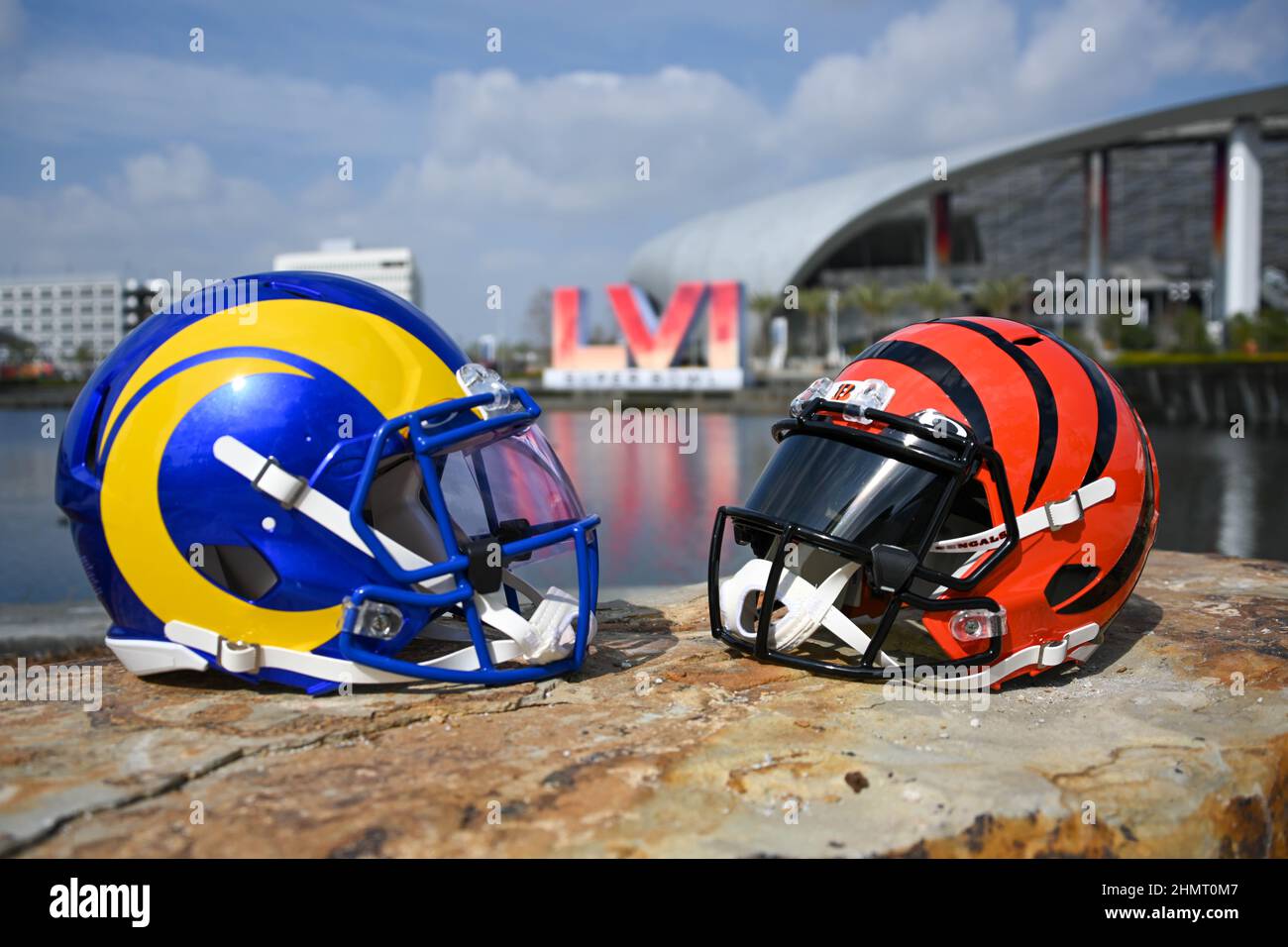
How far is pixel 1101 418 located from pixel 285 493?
3.06 meters

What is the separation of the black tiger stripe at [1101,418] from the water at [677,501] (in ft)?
13.9

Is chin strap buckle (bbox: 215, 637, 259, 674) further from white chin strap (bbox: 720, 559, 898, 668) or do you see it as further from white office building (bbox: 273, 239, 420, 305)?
white office building (bbox: 273, 239, 420, 305)

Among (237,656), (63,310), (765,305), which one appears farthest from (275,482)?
(63,310)

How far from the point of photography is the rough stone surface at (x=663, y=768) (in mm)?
2631

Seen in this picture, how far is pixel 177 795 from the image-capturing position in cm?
286

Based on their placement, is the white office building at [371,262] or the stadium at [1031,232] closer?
the stadium at [1031,232]

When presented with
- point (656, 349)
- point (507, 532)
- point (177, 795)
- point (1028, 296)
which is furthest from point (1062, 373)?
point (1028, 296)

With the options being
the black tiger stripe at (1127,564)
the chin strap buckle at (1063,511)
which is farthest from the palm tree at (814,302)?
the chin strap buckle at (1063,511)

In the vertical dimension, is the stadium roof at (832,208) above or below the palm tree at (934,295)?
above

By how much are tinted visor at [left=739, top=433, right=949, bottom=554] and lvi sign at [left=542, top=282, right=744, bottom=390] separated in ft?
145

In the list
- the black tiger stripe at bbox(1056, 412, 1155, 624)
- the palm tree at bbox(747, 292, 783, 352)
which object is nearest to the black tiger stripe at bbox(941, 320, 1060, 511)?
the black tiger stripe at bbox(1056, 412, 1155, 624)

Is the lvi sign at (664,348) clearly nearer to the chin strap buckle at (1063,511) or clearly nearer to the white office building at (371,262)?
the chin strap buckle at (1063,511)

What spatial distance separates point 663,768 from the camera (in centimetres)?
304
